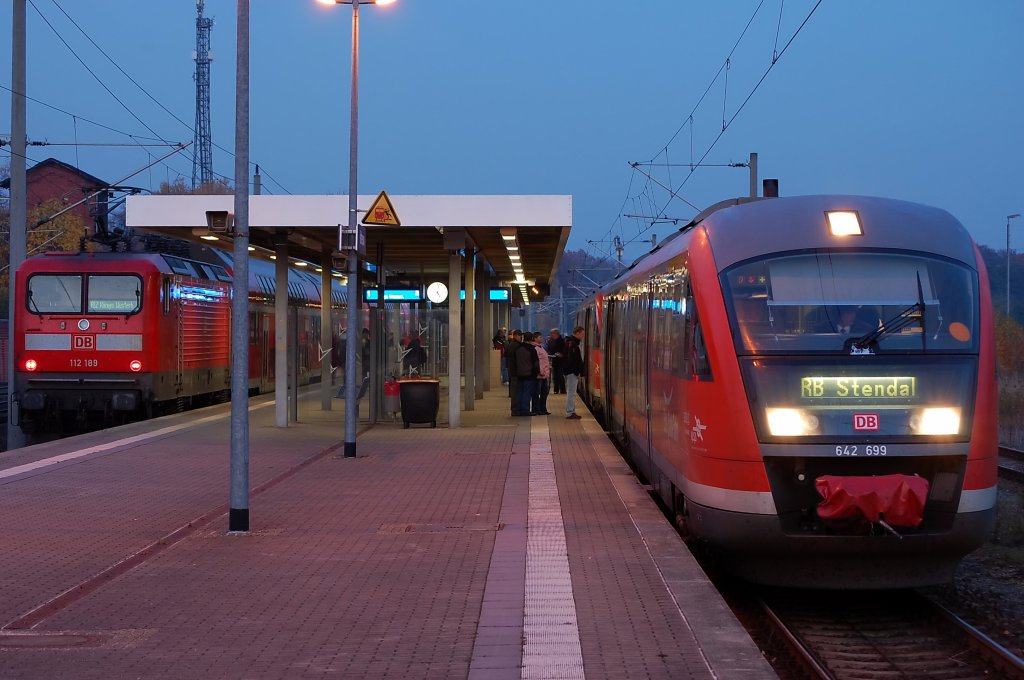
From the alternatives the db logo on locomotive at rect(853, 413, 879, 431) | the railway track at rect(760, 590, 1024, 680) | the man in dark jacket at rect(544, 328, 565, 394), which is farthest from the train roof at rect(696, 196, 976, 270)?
the man in dark jacket at rect(544, 328, 565, 394)

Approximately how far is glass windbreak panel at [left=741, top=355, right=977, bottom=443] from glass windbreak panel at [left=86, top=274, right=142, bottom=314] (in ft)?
52.0

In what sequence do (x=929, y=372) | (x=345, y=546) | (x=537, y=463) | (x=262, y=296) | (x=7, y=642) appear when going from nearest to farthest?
1. (x=7, y=642)
2. (x=929, y=372)
3. (x=345, y=546)
4. (x=537, y=463)
5. (x=262, y=296)

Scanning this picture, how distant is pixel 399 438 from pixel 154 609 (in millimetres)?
11558

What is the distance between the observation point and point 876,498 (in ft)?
24.9

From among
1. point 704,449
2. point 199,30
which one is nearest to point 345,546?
point 704,449

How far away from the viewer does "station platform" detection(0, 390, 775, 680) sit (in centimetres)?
616

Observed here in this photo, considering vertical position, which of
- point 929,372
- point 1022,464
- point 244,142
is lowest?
point 1022,464

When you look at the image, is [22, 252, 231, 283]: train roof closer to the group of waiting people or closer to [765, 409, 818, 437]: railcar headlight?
the group of waiting people

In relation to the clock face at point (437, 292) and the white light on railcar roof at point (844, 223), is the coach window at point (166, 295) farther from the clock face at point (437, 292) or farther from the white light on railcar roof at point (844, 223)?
the white light on railcar roof at point (844, 223)

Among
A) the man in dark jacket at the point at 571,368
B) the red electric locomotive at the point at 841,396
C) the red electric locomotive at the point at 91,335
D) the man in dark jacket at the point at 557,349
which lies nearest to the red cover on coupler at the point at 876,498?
the red electric locomotive at the point at 841,396

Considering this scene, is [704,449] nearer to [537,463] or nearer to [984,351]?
[984,351]

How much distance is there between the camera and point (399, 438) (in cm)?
1883

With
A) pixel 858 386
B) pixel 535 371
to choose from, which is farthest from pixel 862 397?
pixel 535 371

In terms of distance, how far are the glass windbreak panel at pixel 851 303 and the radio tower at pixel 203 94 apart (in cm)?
5869
